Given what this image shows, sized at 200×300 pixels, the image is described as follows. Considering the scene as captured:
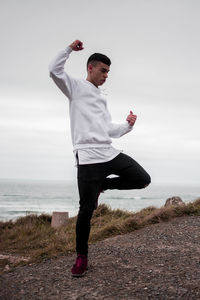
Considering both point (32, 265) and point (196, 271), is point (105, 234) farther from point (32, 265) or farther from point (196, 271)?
point (196, 271)

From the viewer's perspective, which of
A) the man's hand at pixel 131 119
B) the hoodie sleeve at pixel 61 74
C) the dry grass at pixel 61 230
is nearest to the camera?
the hoodie sleeve at pixel 61 74

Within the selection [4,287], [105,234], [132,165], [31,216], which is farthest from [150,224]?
[31,216]

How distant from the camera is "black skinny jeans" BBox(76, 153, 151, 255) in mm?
3562

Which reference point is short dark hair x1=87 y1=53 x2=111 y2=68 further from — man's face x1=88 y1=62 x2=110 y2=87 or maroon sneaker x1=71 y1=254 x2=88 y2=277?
maroon sneaker x1=71 y1=254 x2=88 y2=277

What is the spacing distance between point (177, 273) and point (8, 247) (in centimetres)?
493

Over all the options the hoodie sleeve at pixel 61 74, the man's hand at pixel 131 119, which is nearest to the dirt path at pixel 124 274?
the man's hand at pixel 131 119

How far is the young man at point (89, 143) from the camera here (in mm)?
3555

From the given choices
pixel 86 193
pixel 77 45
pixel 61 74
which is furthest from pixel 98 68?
pixel 86 193

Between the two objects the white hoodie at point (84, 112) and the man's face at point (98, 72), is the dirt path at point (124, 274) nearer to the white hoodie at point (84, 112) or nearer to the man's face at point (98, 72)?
the white hoodie at point (84, 112)

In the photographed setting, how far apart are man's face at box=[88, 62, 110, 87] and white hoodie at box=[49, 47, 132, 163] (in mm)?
74

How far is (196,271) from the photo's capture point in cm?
361

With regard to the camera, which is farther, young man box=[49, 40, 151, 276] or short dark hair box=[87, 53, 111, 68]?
short dark hair box=[87, 53, 111, 68]

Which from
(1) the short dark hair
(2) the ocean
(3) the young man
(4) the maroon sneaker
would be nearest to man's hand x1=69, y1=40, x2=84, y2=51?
(3) the young man

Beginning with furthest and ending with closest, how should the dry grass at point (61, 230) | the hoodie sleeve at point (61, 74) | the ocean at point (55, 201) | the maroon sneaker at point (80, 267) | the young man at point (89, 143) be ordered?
the ocean at point (55, 201), the dry grass at point (61, 230), the maroon sneaker at point (80, 267), the young man at point (89, 143), the hoodie sleeve at point (61, 74)
